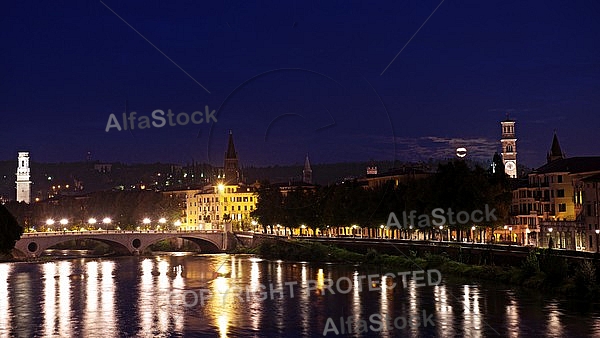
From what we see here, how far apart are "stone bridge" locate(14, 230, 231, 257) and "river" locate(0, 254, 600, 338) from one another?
24647 millimetres

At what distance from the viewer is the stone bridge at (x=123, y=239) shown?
99312mm

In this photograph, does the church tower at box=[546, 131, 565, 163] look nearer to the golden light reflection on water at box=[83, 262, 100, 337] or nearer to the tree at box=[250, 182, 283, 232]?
the tree at box=[250, 182, 283, 232]

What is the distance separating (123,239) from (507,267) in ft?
201

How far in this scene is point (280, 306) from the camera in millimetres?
52125

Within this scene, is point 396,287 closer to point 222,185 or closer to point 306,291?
point 306,291

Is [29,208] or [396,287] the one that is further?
[29,208]

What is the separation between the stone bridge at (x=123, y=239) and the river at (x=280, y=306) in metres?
24.6

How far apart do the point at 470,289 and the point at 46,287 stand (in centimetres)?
2915

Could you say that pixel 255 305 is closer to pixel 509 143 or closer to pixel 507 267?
pixel 507 267

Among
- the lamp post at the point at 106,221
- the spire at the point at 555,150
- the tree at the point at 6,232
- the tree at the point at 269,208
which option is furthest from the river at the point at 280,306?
the lamp post at the point at 106,221

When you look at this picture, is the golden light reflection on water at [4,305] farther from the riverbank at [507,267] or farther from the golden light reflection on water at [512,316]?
the riverbank at [507,267]

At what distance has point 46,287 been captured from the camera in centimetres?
6431

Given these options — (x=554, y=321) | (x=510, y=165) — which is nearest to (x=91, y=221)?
(x=510, y=165)

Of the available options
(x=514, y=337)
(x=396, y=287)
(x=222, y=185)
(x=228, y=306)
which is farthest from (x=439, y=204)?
(x=222, y=185)
